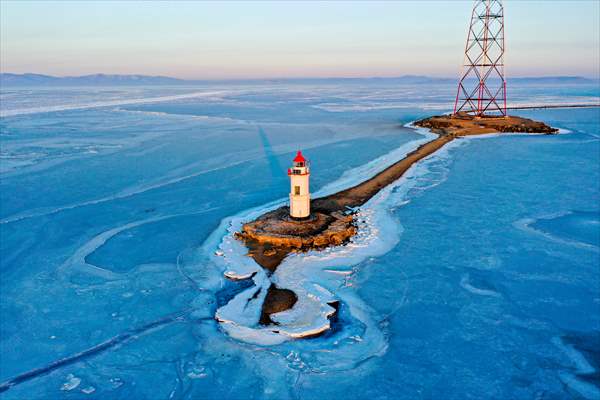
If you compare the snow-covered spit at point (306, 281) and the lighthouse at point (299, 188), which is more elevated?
the lighthouse at point (299, 188)

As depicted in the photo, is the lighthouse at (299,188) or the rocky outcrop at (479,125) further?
the rocky outcrop at (479,125)

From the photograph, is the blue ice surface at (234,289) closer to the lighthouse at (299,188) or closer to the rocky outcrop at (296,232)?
the rocky outcrop at (296,232)

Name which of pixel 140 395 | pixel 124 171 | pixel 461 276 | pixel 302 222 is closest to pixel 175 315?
pixel 140 395

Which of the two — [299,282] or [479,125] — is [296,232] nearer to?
[299,282]

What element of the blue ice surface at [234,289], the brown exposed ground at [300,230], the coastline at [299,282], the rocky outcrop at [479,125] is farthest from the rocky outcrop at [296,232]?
the rocky outcrop at [479,125]

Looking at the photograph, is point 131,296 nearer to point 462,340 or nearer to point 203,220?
point 203,220

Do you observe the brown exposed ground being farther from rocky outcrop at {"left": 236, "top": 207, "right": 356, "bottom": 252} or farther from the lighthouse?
the lighthouse

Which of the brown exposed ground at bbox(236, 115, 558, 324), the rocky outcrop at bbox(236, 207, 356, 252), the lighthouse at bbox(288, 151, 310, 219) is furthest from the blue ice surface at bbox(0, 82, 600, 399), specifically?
the lighthouse at bbox(288, 151, 310, 219)
